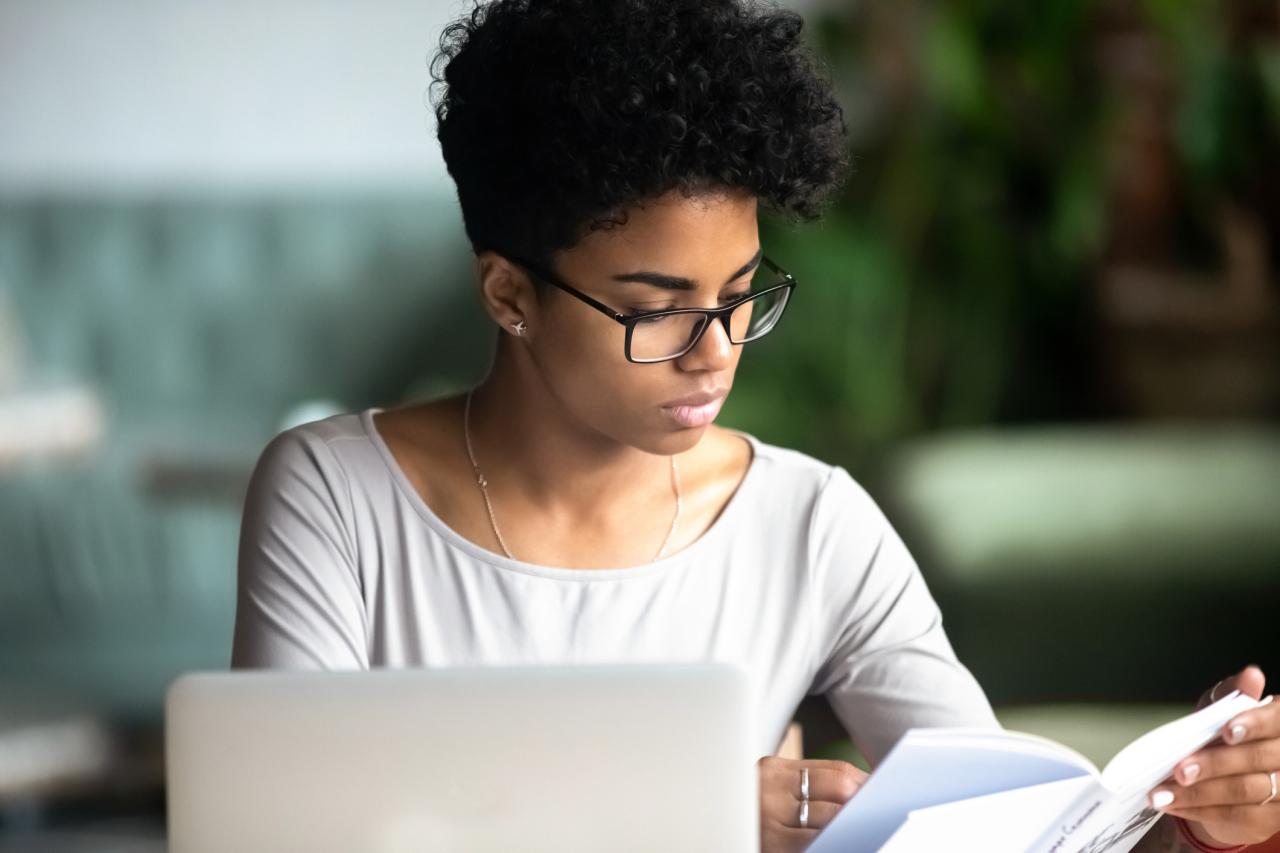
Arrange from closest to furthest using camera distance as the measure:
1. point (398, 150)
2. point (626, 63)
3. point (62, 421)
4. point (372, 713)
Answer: point (372, 713), point (626, 63), point (62, 421), point (398, 150)

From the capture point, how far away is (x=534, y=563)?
1.39 m

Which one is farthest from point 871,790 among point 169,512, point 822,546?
point 169,512

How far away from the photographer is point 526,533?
141cm

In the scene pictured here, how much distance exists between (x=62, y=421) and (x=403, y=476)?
2444 millimetres

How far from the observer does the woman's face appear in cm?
123

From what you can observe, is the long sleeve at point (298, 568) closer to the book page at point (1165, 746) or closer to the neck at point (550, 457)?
the neck at point (550, 457)

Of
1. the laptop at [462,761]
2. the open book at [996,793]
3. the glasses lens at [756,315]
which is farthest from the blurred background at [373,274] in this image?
the laptop at [462,761]

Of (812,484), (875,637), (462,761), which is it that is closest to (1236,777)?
(875,637)

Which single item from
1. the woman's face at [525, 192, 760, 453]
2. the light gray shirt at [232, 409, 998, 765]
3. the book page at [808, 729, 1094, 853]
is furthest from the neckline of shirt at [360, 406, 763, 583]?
the book page at [808, 729, 1094, 853]

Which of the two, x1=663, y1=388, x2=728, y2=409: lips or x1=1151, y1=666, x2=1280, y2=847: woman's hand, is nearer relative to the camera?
x1=1151, y1=666, x2=1280, y2=847: woman's hand

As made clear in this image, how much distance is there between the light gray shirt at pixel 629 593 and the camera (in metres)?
1.36

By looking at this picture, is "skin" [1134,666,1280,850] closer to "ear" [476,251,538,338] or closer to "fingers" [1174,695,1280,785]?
"fingers" [1174,695,1280,785]

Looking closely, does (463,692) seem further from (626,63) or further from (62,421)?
(62,421)

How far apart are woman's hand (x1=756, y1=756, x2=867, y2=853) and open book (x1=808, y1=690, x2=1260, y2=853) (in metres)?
0.07
